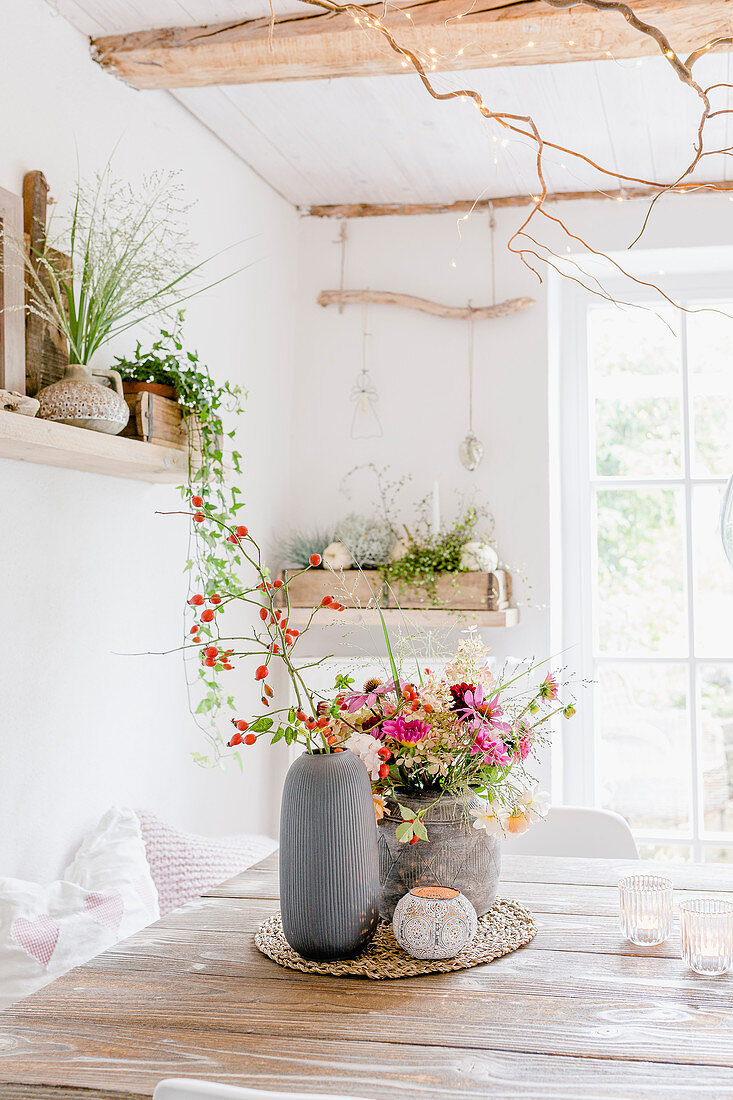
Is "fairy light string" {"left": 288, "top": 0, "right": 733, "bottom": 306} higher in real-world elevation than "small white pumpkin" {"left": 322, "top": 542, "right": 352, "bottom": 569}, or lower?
higher

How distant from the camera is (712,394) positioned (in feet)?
10.1

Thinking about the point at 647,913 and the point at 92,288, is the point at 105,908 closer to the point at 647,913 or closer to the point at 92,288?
the point at 647,913

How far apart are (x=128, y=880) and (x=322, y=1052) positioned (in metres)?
0.91

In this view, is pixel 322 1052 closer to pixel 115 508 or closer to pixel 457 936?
pixel 457 936

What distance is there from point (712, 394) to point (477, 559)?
980 millimetres

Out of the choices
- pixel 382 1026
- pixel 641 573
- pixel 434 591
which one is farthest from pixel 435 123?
pixel 382 1026

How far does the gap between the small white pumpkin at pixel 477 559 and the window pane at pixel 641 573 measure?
529 mm

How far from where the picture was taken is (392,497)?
302 centimetres

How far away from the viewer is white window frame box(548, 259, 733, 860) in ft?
9.86

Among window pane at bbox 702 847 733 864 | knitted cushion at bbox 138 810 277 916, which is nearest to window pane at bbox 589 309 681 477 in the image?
window pane at bbox 702 847 733 864

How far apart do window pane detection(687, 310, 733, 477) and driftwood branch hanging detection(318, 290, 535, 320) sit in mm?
580

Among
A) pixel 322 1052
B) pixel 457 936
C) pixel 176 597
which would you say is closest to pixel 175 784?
pixel 176 597

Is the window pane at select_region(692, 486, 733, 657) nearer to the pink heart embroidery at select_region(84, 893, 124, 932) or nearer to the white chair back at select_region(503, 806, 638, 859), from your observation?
the white chair back at select_region(503, 806, 638, 859)

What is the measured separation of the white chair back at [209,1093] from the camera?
802mm
